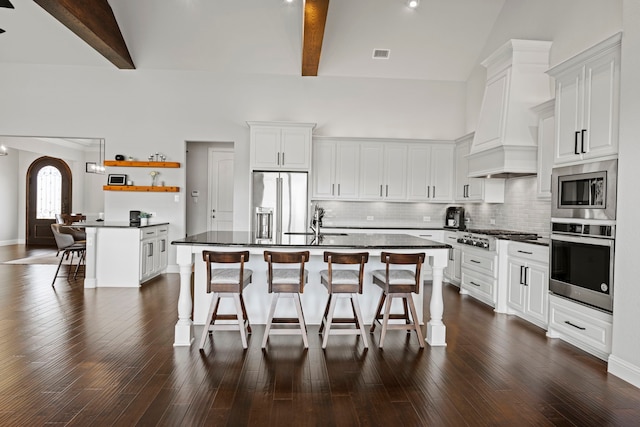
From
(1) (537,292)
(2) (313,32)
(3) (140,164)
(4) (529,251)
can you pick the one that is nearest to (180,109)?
(3) (140,164)

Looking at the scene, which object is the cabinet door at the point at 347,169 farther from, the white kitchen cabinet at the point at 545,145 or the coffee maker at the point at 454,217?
the white kitchen cabinet at the point at 545,145

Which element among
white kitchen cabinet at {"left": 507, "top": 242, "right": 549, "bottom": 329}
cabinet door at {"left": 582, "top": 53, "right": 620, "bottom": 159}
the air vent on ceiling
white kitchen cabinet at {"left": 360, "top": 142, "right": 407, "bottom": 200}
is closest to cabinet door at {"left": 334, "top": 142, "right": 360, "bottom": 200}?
white kitchen cabinet at {"left": 360, "top": 142, "right": 407, "bottom": 200}

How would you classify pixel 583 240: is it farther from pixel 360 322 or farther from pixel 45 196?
pixel 45 196

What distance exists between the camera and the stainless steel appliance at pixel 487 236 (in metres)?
5.10

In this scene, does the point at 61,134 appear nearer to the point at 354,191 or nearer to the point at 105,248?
the point at 105,248

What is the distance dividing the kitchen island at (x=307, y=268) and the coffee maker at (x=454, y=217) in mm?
3299

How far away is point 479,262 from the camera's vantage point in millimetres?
5660

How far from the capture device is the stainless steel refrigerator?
6852mm

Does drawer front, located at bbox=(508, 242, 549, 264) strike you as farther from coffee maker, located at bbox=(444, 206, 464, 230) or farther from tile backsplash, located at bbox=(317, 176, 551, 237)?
coffee maker, located at bbox=(444, 206, 464, 230)

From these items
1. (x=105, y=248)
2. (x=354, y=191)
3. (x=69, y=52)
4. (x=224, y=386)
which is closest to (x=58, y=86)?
(x=69, y=52)

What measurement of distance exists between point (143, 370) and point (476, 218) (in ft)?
19.4

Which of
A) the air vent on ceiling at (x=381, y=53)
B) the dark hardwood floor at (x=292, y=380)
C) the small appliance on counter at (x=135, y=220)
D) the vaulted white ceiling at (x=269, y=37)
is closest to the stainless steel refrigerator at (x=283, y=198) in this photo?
the small appliance on counter at (x=135, y=220)

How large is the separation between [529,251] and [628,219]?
155cm

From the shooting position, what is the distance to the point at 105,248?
19.9ft
